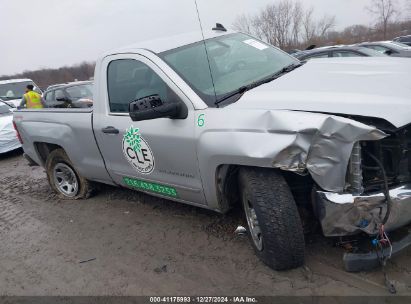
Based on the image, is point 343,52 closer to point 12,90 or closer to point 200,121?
point 200,121

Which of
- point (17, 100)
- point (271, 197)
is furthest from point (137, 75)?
point (17, 100)

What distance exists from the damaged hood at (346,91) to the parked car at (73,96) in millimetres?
2464

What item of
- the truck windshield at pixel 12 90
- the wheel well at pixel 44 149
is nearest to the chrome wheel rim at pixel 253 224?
the wheel well at pixel 44 149

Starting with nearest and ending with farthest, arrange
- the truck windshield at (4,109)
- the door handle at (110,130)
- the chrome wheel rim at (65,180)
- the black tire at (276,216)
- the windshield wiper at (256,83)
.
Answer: the black tire at (276,216) < the windshield wiper at (256,83) < the door handle at (110,130) < the chrome wheel rim at (65,180) < the truck windshield at (4,109)

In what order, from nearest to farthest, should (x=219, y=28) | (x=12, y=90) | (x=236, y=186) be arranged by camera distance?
(x=236, y=186)
(x=219, y=28)
(x=12, y=90)

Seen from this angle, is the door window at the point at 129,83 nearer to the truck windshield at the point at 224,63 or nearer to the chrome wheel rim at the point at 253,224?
the truck windshield at the point at 224,63

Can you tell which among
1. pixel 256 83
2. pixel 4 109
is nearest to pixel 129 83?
pixel 256 83

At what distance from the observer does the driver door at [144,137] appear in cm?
351

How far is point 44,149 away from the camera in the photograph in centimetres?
578

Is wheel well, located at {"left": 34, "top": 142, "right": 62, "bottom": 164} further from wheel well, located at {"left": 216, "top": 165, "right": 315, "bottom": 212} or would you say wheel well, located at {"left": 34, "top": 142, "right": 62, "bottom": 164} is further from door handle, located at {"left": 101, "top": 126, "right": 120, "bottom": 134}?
wheel well, located at {"left": 216, "top": 165, "right": 315, "bottom": 212}

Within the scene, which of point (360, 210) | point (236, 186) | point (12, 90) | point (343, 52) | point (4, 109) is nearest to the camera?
point (360, 210)

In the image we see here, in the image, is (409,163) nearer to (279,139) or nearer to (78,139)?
(279,139)

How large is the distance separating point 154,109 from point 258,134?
0.95m

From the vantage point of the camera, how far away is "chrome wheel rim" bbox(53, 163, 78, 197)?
5.61 metres
